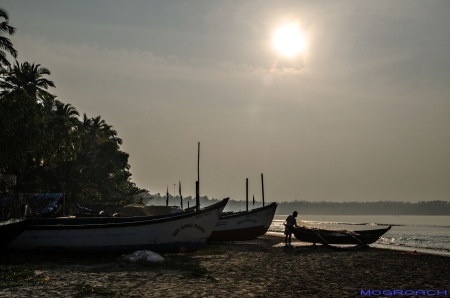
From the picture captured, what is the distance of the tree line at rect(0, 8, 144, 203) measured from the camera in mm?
28469

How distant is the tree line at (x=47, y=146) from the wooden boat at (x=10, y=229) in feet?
45.0

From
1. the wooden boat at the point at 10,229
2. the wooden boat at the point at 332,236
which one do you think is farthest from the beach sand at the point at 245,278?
the wooden boat at the point at 332,236

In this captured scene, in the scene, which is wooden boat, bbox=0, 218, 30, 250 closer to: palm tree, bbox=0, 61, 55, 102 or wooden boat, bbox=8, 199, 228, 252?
wooden boat, bbox=8, 199, 228, 252

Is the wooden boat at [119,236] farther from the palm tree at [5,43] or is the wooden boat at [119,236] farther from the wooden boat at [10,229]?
the palm tree at [5,43]

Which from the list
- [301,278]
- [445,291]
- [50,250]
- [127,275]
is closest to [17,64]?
[50,250]

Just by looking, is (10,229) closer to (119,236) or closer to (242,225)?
(119,236)

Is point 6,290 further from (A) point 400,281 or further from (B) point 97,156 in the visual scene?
(B) point 97,156

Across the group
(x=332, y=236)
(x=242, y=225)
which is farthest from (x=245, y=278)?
(x=242, y=225)

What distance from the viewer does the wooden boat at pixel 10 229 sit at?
48.6 feet

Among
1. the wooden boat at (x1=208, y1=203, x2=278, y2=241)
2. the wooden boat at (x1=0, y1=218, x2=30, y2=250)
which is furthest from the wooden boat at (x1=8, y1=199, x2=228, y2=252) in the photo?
the wooden boat at (x1=208, y1=203, x2=278, y2=241)

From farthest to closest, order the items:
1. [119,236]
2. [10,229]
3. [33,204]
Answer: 1. [33,204]
2. [119,236]
3. [10,229]

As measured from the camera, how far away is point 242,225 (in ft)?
95.0

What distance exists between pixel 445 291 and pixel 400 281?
1.65 m

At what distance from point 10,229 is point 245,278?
9065 mm
